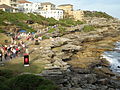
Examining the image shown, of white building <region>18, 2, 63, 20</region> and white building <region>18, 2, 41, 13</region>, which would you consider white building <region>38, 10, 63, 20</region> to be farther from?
white building <region>18, 2, 41, 13</region>

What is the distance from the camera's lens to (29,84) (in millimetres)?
9781

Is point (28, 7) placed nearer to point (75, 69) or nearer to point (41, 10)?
point (41, 10)

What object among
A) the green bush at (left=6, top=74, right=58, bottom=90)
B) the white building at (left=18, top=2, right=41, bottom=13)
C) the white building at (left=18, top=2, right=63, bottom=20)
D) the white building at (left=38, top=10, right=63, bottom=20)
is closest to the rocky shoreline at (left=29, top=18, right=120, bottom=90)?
the green bush at (left=6, top=74, right=58, bottom=90)

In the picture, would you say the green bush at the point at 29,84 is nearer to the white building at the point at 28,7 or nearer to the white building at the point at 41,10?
the white building at the point at 41,10

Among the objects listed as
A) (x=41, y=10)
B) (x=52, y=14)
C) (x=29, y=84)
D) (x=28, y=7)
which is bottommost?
(x=29, y=84)

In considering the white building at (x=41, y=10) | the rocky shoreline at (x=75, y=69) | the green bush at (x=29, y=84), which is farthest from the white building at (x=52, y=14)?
the green bush at (x=29, y=84)

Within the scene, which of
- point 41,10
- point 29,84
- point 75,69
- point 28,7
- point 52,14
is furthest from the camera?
point 28,7

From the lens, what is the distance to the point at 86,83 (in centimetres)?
1712

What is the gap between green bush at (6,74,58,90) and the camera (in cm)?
957

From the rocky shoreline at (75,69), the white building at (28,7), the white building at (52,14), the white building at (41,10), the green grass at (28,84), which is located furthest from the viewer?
the white building at (28,7)

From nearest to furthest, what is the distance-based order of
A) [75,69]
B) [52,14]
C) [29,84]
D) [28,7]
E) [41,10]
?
[29,84], [75,69], [52,14], [41,10], [28,7]

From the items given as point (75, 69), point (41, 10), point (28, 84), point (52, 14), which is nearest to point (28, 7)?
point (41, 10)

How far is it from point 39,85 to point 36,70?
867 centimetres

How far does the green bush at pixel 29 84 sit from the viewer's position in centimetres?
957
